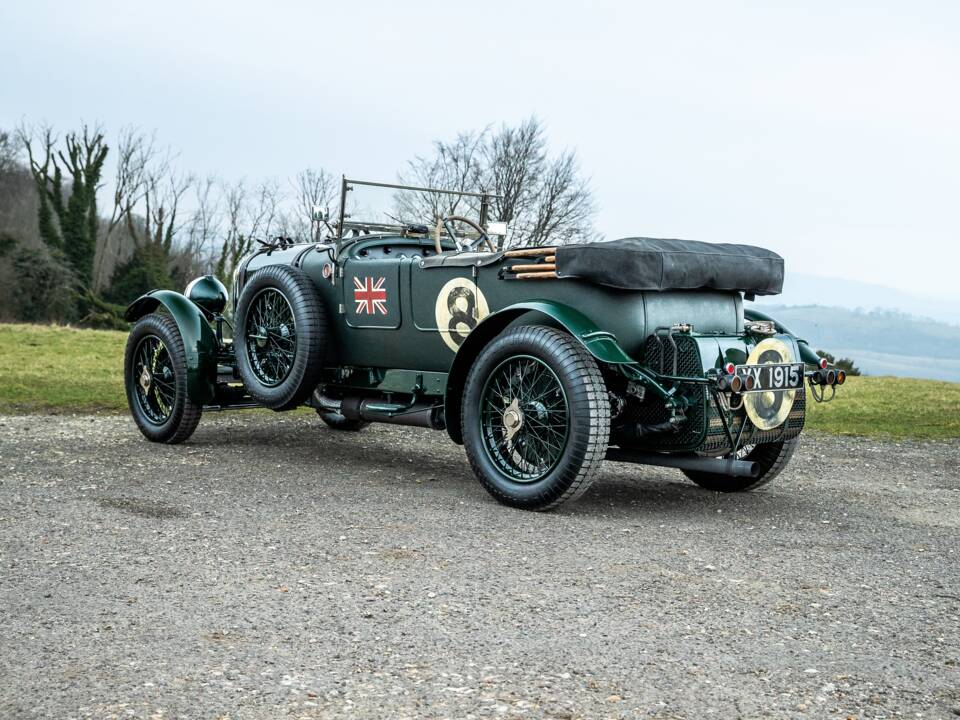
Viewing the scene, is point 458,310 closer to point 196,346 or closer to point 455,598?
point 196,346

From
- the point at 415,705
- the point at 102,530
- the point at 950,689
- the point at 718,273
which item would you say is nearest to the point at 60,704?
the point at 415,705

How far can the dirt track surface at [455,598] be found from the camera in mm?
3414

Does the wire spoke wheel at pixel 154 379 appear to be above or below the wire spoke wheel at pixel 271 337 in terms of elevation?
below

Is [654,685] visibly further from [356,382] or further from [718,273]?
[356,382]

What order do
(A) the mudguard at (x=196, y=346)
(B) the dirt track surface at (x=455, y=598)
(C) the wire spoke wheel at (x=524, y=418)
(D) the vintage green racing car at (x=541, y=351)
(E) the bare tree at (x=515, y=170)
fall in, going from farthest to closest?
(E) the bare tree at (x=515, y=170)
(A) the mudguard at (x=196, y=346)
(C) the wire spoke wheel at (x=524, y=418)
(D) the vintage green racing car at (x=541, y=351)
(B) the dirt track surface at (x=455, y=598)

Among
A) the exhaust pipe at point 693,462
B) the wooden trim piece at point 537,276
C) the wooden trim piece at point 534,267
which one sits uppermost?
the wooden trim piece at point 534,267

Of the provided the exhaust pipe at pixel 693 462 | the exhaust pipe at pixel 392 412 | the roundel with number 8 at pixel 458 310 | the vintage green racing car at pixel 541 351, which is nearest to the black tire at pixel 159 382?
the vintage green racing car at pixel 541 351

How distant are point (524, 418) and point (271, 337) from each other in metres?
2.60

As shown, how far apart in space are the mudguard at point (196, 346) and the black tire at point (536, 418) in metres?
2.91

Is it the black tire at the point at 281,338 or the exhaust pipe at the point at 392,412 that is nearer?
the exhaust pipe at the point at 392,412

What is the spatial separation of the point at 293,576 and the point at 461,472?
3236 mm

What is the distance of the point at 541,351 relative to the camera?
6098 mm

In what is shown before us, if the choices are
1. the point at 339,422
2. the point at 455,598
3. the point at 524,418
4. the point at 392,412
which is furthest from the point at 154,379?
the point at 455,598

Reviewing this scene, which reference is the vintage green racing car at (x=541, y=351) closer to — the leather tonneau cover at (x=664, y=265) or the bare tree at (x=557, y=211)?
the leather tonneau cover at (x=664, y=265)
